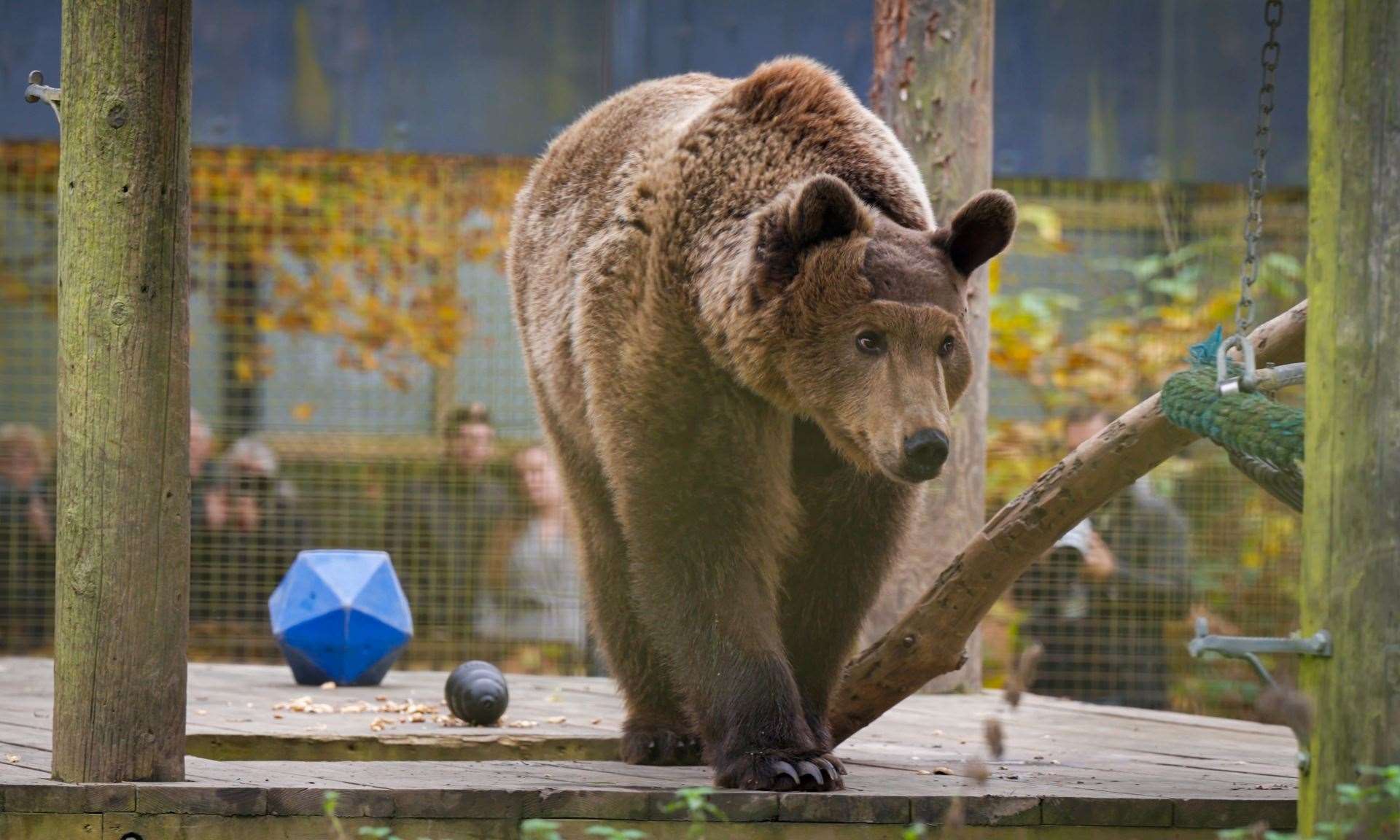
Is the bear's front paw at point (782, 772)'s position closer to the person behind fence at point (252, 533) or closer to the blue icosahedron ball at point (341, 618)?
the blue icosahedron ball at point (341, 618)

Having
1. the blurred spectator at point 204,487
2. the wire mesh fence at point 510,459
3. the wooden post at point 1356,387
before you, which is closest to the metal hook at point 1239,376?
the wooden post at point 1356,387

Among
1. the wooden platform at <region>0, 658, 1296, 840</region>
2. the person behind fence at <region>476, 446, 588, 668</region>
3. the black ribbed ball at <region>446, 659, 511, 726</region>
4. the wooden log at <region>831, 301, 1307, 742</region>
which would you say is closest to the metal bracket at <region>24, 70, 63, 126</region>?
the wooden platform at <region>0, 658, 1296, 840</region>

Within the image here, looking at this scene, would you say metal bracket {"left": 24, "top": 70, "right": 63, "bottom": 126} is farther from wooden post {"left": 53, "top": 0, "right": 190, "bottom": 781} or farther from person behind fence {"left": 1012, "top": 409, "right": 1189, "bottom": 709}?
person behind fence {"left": 1012, "top": 409, "right": 1189, "bottom": 709}

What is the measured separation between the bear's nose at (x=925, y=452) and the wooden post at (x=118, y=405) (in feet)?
5.15

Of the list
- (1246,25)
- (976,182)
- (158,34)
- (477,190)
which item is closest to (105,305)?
(158,34)

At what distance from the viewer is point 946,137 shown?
6.65m

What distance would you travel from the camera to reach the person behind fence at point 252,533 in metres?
9.41

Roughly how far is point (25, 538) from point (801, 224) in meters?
7.25

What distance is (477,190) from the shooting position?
39.3ft

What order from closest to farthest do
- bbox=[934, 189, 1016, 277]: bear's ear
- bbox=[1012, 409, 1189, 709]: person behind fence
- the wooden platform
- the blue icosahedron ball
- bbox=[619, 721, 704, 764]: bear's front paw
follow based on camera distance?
the wooden platform < bbox=[934, 189, 1016, 277]: bear's ear < bbox=[619, 721, 704, 764]: bear's front paw < the blue icosahedron ball < bbox=[1012, 409, 1189, 709]: person behind fence

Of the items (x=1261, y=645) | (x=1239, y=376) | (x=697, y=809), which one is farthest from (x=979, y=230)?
(x=697, y=809)

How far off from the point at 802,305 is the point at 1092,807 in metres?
1.31

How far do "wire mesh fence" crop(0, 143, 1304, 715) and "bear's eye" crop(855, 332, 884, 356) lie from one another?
4.43 meters

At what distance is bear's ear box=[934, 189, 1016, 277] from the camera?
4078 mm
